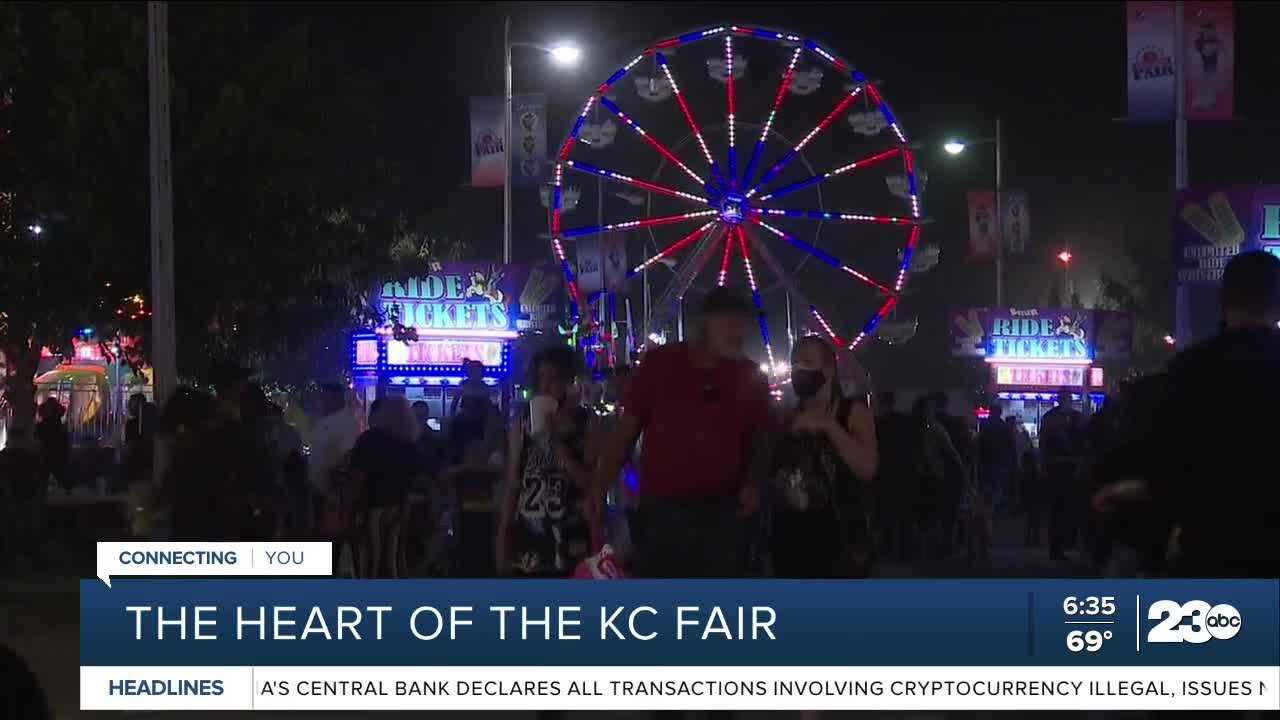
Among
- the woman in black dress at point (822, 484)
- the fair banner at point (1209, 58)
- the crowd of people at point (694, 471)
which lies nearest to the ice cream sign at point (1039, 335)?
the fair banner at point (1209, 58)

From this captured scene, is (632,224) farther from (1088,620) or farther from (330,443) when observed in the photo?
(1088,620)

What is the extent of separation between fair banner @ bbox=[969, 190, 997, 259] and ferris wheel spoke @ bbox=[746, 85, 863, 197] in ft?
52.5

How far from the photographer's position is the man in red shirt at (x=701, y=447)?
7.07m

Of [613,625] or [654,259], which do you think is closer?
[613,625]

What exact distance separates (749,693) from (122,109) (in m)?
16.2

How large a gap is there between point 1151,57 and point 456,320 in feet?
38.3

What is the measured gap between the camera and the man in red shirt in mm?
7074

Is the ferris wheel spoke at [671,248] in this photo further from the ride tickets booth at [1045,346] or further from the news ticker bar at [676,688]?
the news ticker bar at [676,688]

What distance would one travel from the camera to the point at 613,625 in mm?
6770

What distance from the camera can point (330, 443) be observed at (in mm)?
14273

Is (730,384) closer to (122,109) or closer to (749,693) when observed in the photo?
(749,693)

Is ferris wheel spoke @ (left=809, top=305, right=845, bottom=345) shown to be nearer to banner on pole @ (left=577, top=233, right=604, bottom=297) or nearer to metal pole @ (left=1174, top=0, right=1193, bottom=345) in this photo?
metal pole @ (left=1174, top=0, right=1193, bottom=345)

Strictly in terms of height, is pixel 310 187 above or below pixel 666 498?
above

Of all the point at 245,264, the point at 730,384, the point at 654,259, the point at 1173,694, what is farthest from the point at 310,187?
the point at 1173,694
